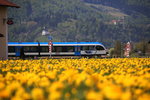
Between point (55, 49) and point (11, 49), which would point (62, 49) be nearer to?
point (55, 49)

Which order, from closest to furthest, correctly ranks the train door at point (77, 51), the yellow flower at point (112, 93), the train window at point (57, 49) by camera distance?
the yellow flower at point (112, 93) → the train window at point (57, 49) → the train door at point (77, 51)

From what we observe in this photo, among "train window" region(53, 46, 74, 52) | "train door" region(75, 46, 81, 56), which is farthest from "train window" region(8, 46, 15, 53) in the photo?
"train door" region(75, 46, 81, 56)

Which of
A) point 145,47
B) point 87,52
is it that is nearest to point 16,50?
point 87,52

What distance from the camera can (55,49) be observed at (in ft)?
169

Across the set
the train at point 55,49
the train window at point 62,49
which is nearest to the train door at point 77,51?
the train at point 55,49

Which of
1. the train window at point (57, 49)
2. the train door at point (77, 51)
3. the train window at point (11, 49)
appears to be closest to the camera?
the train window at point (11, 49)

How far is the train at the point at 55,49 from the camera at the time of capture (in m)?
50.3

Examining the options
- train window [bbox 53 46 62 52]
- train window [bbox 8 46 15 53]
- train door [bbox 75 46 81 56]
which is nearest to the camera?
train window [bbox 8 46 15 53]

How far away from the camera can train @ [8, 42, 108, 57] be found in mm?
50281

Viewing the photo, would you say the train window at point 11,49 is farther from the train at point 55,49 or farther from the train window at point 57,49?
the train window at point 57,49

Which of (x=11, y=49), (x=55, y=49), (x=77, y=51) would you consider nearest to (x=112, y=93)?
(x=11, y=49)

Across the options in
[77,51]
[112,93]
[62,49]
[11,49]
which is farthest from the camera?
[77,51]

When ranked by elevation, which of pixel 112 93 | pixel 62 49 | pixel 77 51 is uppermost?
pixel 62 49

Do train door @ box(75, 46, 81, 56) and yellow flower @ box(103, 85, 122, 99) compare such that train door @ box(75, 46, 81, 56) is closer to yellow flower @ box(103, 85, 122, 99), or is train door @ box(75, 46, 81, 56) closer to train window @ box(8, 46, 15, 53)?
train window @ box(8, 46, 15, 53)
